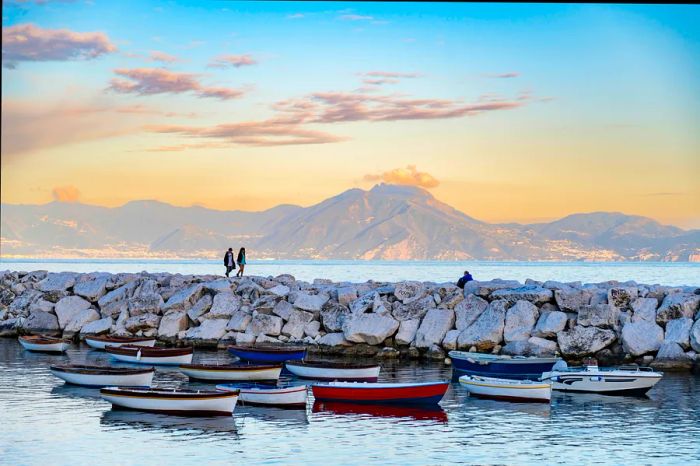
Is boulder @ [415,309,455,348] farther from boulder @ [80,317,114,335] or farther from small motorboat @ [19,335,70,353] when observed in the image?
boulder @ [80,317,114,335]

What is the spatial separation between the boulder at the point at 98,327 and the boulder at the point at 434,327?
1268cm

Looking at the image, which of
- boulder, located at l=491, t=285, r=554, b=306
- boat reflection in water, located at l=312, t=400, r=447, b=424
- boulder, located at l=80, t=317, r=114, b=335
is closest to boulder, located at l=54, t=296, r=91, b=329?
boulder, located at l=80, t=317, r=114, b=335

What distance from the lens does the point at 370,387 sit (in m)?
21.7

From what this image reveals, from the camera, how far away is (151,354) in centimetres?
2948

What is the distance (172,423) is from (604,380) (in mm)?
11252

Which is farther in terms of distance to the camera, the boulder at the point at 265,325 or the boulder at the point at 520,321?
the boulder at the point at 265,325

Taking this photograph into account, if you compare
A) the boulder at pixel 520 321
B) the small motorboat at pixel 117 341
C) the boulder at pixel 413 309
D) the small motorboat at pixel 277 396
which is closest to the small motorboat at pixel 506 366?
the boulder at pixel 520 321

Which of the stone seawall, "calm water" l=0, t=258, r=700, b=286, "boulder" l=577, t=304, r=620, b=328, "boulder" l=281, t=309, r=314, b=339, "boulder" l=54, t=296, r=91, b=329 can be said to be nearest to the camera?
the stone seawall

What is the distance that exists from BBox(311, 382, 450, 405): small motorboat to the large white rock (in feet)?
28.2

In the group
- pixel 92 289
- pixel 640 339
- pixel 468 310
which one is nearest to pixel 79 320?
A: pixel 92 289

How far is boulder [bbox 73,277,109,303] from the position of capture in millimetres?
38156

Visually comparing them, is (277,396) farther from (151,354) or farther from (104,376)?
(151,354)

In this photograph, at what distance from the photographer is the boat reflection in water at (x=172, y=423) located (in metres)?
18.2

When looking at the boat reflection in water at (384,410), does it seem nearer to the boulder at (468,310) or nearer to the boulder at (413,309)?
the boulder at (468,310)
